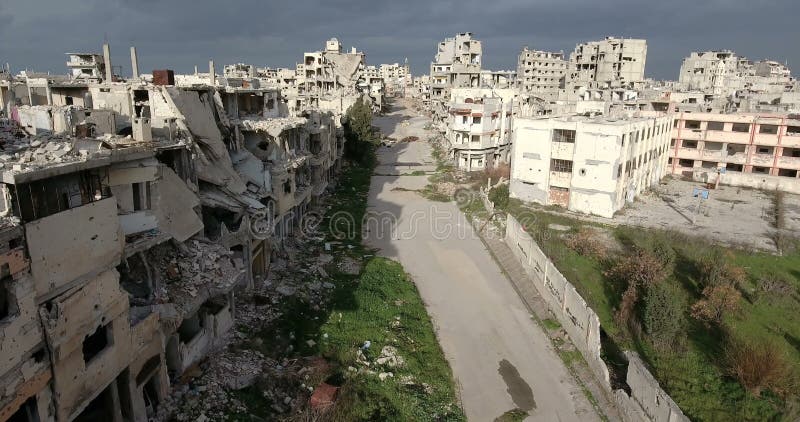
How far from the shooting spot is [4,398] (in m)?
8.92

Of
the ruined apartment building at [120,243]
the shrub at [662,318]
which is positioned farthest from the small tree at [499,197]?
the ruined apartment building at [120,243]

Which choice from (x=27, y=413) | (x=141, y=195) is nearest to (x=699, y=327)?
(x=141, y=195)

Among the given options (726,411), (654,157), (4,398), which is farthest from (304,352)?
(654,157)

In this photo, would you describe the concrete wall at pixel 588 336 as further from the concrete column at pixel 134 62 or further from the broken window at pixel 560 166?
the concrete column at pixel 134 62

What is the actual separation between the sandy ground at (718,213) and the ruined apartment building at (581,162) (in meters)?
1.94

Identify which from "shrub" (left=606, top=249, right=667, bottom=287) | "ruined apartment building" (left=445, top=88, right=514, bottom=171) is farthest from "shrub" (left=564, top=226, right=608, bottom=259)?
"ruined apartment building" (left=445, top=88, right=514, bottom=171)

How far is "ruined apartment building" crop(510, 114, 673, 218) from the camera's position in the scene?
3584 centimetres

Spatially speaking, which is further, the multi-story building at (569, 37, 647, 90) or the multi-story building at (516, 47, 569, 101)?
the multi-story building at (516, 47, 569, 101)

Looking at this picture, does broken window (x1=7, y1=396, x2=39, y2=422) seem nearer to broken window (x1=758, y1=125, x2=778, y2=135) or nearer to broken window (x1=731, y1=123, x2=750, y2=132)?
broken window (x1=731, y1=123, x2=750, y2=132)

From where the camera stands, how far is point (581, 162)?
121 ft

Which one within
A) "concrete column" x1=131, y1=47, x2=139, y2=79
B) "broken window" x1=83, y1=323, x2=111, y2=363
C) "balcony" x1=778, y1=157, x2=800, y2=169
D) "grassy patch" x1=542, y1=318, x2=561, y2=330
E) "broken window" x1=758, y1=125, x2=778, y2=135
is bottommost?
"grassy patch" x1=542, y1=318, x2=561, y2=330

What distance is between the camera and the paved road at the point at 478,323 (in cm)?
1692

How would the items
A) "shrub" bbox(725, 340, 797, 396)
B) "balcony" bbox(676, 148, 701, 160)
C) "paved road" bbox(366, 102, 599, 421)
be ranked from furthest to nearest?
"balcony" bbox(676, 148, 701, 160) < "shrub" bbox(725, 340, 797, 396) < "paved road" bbox(366, 102, 599, 421)

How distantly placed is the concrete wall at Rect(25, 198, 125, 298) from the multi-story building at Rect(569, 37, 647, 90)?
86547 mm
